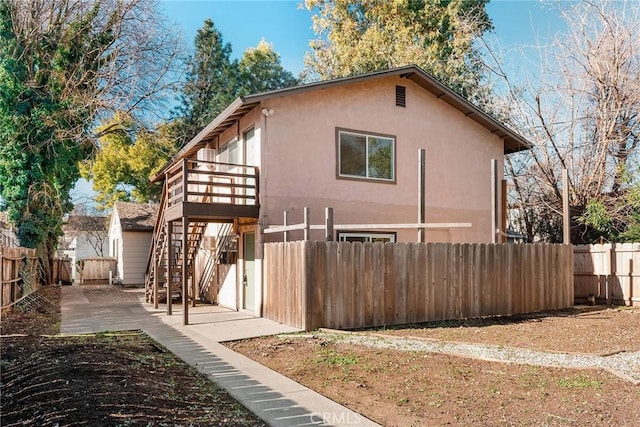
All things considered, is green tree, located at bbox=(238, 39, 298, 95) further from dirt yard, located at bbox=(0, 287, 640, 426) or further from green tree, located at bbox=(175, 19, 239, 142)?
dirt yard, located at bbox=(0, 287, 640, 426)

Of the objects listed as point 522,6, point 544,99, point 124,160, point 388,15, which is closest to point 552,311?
point 544,99

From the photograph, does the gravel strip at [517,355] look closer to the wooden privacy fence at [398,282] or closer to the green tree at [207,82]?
the wooden privacy fence at [398,282]

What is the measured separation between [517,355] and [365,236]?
21.5ft

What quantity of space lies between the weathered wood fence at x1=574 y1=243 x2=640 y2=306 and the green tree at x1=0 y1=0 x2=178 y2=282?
17.8 metres

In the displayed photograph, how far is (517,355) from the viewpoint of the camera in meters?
7.68

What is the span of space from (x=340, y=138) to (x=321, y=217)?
7.58 feet

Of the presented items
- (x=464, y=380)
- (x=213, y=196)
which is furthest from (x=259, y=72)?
(x=464, y=380)

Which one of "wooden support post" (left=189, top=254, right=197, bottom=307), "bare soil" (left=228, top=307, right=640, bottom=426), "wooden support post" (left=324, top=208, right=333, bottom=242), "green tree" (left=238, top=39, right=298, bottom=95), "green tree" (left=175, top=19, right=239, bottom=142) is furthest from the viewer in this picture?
"green tree" (left=238, top=39, right=298, bottom=95)

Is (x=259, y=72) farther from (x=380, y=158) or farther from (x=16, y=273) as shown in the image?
(x=16, y=273)

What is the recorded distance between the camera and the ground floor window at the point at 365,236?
44.1 feet

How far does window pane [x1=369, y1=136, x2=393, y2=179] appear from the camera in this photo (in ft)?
46.4

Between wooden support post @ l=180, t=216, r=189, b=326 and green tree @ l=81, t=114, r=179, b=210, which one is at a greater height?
green tree @ l=81, t=114, r=179, b=210

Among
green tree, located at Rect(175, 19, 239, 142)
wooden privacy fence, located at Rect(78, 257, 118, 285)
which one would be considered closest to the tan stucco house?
wooden privacy fence, located at Rect(78, 257, 118, 285)

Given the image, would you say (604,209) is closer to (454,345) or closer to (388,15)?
(454,345)
